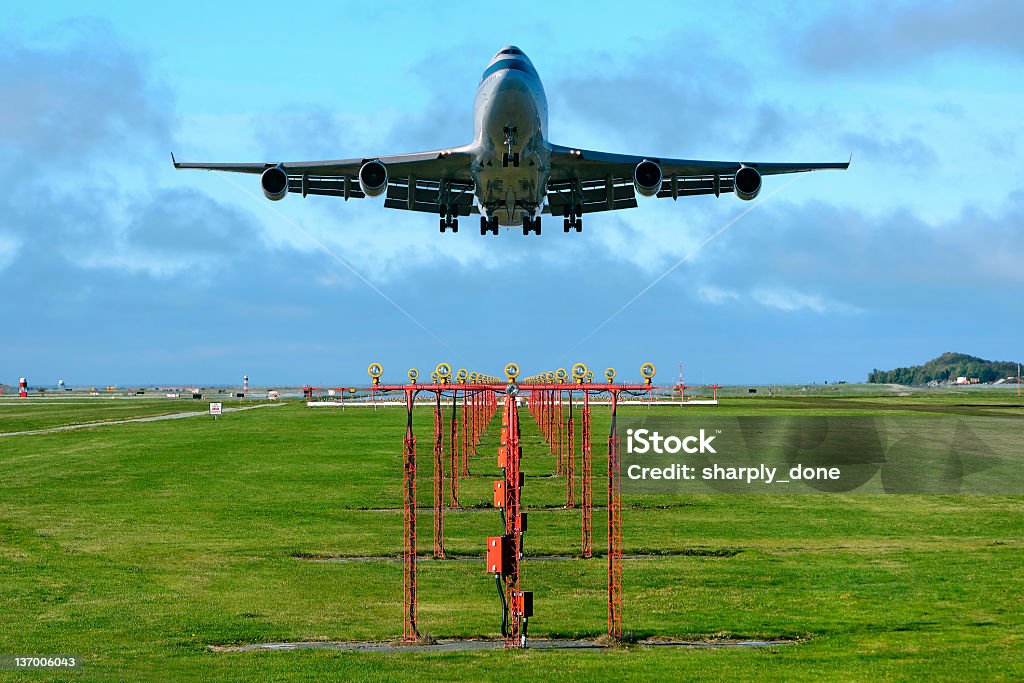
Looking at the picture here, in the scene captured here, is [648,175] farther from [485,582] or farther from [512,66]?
[485,582]

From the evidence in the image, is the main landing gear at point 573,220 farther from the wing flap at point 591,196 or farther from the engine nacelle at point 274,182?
the engine nacelle at point 274,182

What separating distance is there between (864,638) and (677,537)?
1095cm

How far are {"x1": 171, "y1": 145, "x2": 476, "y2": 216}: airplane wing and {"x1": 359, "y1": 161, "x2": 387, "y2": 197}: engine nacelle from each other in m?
0.54

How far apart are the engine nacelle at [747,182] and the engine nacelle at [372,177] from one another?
13449 millimetres

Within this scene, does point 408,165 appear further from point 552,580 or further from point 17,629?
point 17,629

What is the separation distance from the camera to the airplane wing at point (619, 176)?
4134cm

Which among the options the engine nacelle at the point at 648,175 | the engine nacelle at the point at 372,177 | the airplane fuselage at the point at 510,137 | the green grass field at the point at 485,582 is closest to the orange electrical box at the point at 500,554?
the green grass field at the point at 485,582

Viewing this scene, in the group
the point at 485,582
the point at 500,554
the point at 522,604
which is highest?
the point at 500,554

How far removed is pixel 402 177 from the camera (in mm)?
44469

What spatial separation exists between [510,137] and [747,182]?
10586mm

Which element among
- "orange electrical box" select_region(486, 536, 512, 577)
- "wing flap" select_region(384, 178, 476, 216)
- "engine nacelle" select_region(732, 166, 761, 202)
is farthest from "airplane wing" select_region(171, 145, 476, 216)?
"orange electrical box" select_region(486, 536, 512, 577)

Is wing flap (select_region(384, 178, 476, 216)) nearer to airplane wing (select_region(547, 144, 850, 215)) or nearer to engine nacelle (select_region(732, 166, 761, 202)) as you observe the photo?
airplane wing (select_region(547, 144, 850, 215))

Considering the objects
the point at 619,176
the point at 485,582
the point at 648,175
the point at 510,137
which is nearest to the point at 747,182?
the point at 648,175

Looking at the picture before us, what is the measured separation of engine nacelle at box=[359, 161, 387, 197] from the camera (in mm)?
38219
